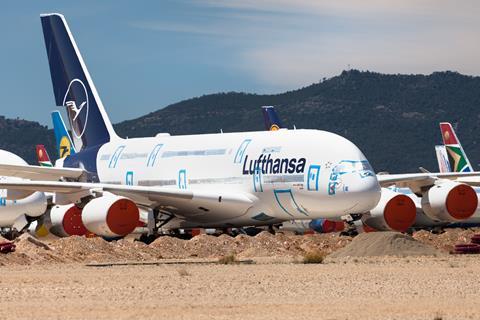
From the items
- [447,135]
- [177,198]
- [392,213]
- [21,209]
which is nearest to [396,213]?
[392,213]

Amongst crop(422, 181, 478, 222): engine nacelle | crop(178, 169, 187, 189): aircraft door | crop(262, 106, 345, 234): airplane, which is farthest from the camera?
crop(262, 106, 345, 234): airplane

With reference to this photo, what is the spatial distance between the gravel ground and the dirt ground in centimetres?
2

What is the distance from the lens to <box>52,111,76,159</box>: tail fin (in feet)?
208

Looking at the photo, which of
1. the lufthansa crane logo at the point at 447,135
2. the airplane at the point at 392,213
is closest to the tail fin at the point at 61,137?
the airplane at the point at 392,213

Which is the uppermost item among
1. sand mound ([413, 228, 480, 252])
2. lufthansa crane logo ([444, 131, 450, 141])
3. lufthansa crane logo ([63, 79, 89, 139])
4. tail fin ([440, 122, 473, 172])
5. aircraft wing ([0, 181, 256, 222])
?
lufthansa crane logo ([63, 79, 89, 139])

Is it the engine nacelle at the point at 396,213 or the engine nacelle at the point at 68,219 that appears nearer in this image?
the engine nacelle at the point at 396,213

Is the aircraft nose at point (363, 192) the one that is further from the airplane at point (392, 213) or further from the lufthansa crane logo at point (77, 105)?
the lufthansa crane logo at point (77, 105)

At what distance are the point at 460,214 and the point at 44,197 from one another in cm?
1938

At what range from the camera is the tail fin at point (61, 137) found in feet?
208

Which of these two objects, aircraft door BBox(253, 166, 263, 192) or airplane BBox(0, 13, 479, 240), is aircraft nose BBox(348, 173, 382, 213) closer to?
airplane BBox(0, 13, 479, 240)

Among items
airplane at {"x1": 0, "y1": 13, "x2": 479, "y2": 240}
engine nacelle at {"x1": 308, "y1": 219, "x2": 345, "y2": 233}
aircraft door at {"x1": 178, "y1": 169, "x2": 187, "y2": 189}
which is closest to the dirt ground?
airplane at {"x1": 0, "y1": 13, "x2": 479, "y2": 240}

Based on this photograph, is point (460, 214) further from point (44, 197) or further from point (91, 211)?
point (44, 197)

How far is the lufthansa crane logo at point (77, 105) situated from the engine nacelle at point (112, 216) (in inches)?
622

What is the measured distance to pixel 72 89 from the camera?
5138cm
